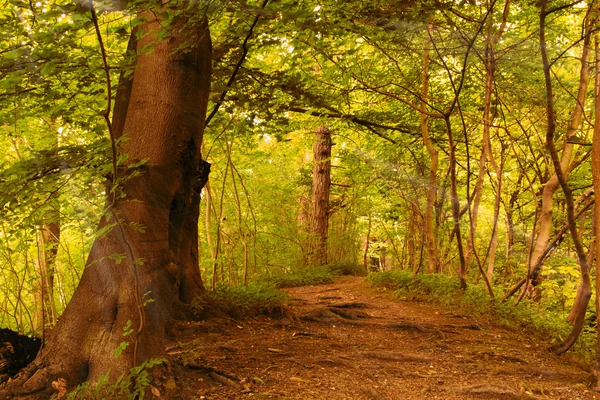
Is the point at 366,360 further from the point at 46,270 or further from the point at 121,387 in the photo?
the point at 46,270

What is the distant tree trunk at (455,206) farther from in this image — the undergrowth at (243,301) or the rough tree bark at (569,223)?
the undergrowth at (243,301)

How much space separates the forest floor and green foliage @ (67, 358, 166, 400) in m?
0.45

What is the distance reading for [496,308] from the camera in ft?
19.1

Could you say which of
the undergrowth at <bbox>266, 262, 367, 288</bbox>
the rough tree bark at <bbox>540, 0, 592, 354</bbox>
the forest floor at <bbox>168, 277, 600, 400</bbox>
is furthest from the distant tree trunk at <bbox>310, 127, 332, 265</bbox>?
the rough tree bark at <bbox>540, 0, 592, 354</bbox>

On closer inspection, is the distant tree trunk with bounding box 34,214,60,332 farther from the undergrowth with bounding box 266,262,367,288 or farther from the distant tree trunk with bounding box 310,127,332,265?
the distant tree trunk with bounding box 310,127,332,265

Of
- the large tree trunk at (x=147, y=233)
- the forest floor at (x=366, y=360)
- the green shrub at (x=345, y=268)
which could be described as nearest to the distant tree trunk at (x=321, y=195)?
the green shrub at (x=345, y=268)

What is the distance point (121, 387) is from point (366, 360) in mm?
2453

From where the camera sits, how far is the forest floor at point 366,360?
3.40m

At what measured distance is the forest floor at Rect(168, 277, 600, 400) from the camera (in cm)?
340

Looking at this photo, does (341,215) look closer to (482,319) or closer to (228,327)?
(482,319)

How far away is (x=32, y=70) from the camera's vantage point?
3.41 m

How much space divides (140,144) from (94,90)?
1213mm

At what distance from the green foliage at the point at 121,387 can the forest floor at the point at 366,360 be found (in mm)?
452

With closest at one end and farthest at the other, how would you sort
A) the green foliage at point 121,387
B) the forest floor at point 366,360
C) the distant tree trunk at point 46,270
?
the green foliage at point 121,387 < the forest floor at point 366,360 < the distant tree trunk at point 46,270
